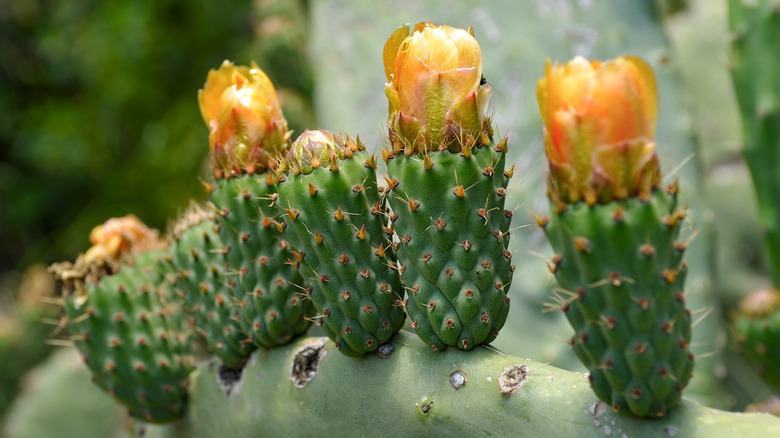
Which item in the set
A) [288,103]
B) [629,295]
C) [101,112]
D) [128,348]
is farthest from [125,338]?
[101,112]

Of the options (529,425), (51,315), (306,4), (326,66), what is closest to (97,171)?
(51,315)

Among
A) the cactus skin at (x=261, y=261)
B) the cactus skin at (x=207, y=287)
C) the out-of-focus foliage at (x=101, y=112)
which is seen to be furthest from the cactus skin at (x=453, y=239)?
the out-of-focus foliage at (x=101, y=112)

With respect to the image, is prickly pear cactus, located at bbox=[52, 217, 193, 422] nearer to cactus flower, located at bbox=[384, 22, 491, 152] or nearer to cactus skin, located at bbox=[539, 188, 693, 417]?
cactus flower, located at bbox=[384, 22, 491, 152]

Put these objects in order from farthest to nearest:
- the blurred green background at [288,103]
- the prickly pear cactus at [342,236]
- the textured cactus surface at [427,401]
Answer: the blurred green background at [288,103]
the prickly pear cactus at [342,236]
the textured cactus surface at [427,401]

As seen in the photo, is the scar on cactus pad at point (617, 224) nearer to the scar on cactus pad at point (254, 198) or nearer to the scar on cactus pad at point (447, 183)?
the scar on cactus pad at point (447, 183)

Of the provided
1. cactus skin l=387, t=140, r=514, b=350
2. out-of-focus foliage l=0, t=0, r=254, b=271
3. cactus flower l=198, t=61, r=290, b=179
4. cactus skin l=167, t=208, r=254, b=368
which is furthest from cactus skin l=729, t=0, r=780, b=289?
out-of-focus foliage l=0, t=0, r=254, b=271

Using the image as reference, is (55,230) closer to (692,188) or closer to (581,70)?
(692,188)
